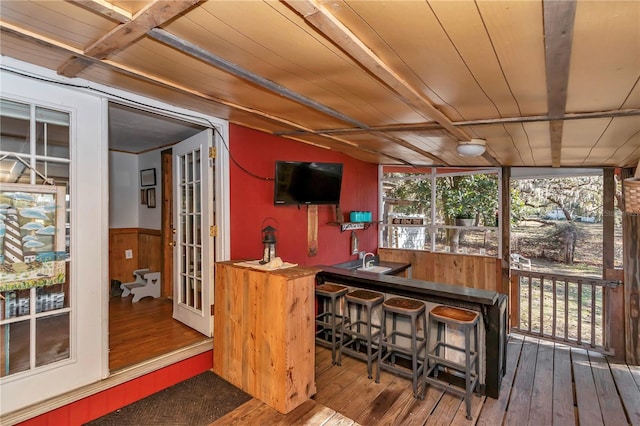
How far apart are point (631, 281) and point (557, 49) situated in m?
3.72

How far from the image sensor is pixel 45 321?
1.93m

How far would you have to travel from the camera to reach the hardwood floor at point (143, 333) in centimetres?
254

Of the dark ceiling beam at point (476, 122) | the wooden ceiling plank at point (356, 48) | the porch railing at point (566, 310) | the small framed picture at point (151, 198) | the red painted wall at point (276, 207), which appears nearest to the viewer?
the wooden ceiling plank at point (356, 48)

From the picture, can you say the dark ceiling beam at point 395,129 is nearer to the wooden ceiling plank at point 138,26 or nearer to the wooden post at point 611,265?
the wooden ceiling plank at point 138,26

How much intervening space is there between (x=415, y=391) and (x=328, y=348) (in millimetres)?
1151

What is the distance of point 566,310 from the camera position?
3789 millimetres

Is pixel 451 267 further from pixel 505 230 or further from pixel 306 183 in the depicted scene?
pixel 306 183

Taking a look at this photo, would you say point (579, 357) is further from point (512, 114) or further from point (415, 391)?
point (512, 114)

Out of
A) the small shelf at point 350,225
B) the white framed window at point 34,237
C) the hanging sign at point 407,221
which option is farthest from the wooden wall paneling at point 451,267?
the white framed window at point 34,237

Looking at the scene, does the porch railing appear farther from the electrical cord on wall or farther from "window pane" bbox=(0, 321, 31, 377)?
"window pane" bbox=(0, 321, 31, 377)

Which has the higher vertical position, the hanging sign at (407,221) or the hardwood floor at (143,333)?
the hanging sign at (407,221)

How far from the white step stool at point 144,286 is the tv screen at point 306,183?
242 centimetres

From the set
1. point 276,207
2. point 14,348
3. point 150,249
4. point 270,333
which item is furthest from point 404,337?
point 150,249

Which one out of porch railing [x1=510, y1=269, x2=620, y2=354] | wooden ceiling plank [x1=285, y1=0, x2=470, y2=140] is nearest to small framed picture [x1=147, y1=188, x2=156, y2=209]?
wooden ceiling plank [x1=285, y1=0, x2=470, y2=140]
